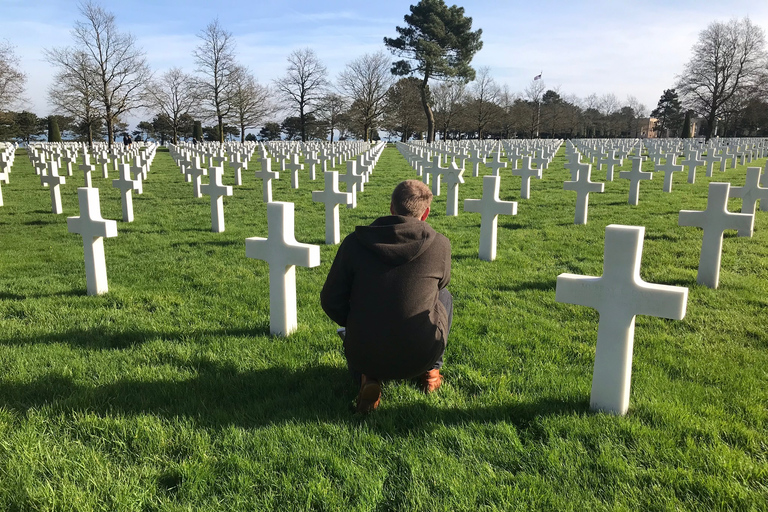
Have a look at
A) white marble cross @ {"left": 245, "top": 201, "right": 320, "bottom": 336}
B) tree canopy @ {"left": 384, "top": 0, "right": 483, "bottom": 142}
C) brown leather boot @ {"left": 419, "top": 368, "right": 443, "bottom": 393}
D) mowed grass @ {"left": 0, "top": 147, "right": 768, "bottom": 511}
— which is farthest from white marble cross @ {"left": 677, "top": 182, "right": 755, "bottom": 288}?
tree canopy @ {"left": 384, "top": 0, "right": 483, "bottom": 142}

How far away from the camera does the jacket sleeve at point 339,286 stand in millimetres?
2443

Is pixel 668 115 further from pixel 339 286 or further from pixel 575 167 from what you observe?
pixel 339 286

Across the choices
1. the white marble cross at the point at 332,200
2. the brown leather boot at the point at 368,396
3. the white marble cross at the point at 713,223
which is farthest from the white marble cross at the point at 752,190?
the brown leather boot at the point at 368,396

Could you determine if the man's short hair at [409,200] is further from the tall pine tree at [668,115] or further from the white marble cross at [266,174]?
the tall pine tree at [668,115]

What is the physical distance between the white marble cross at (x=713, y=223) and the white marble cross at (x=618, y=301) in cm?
263

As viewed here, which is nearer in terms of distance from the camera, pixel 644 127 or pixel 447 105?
pixel 447 105

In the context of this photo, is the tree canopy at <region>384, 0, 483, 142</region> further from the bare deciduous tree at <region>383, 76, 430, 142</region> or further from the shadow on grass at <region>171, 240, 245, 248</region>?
the shadow on grass at <region>171, 240, 245, 248</region>

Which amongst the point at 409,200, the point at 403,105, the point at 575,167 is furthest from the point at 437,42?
the point at 409,200

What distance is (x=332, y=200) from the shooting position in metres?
6.48

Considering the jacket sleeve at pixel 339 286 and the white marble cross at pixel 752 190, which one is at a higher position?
the white marble cross at pixel 752 190

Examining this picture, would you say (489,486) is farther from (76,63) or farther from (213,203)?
(76,63)

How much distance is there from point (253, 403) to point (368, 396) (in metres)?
0.63

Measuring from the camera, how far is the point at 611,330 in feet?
8.18

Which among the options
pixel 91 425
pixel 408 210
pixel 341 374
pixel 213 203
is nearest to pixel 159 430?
pixel 91 425
